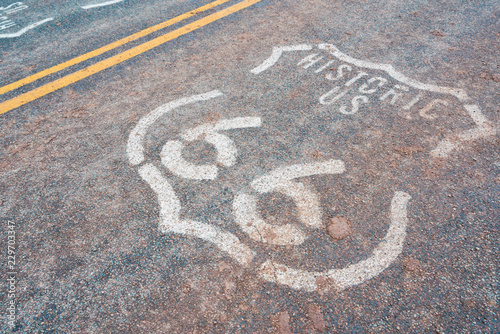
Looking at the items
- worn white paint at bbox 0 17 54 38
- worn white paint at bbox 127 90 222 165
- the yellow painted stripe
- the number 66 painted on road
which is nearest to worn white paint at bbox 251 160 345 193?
the number 66 painted on road

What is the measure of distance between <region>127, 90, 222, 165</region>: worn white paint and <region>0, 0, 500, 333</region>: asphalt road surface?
0.06 ft

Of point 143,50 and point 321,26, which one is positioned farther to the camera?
point 321,26

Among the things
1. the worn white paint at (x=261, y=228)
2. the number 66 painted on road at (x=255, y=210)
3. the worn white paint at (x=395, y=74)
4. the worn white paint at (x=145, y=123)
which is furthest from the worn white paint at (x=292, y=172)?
the worn white paint at (x=395, y=74)

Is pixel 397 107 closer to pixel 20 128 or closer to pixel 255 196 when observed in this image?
pixel 255 196

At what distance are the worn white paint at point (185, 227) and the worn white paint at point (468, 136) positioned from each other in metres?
1.80

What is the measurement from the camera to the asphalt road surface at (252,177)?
80.2 inches

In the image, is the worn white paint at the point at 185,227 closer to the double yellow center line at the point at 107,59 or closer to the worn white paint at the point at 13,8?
the double yellow center line at the point at 107,59

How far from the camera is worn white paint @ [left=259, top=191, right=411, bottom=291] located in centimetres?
210

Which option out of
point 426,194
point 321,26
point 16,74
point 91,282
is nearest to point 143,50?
point 16,74

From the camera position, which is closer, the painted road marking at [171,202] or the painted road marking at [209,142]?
the painted road marking at [171,202]

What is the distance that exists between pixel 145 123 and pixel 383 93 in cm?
234

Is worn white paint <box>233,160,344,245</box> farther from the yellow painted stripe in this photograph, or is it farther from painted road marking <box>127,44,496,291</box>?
the yellow painted stripe

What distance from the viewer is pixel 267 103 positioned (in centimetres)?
337

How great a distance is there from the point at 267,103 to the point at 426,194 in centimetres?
162
